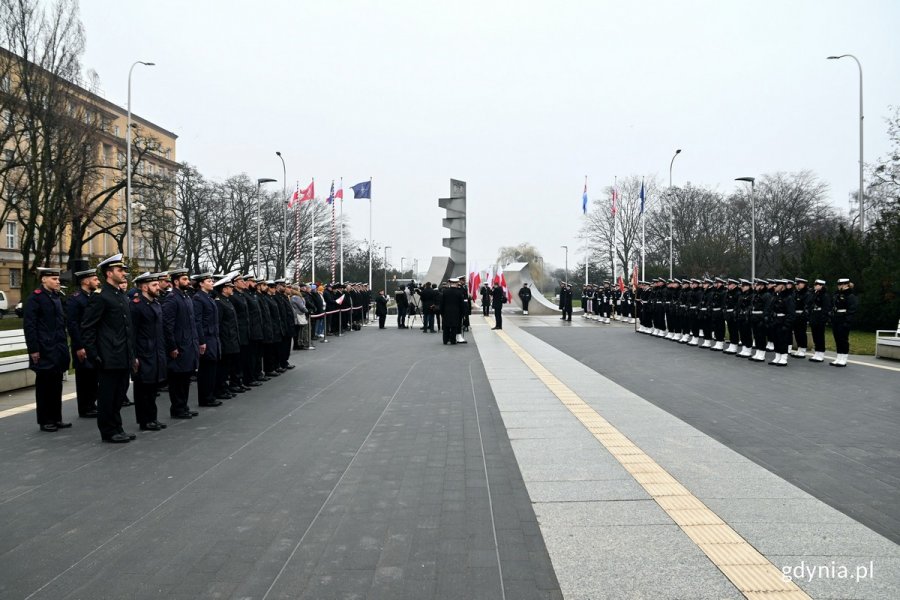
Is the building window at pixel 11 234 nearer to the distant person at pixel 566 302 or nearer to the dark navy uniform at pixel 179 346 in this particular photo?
the distant person at pixel 566 302

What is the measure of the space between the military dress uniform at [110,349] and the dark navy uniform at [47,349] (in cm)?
93

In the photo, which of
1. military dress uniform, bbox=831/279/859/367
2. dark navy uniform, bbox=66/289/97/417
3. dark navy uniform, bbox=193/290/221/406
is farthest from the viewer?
military dress uniform, bbox=831/279/859/367

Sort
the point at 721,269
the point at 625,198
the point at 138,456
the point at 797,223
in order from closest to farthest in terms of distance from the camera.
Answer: the point at 138,456, the point at 721,269, the point at 797,223, the point at 625,198

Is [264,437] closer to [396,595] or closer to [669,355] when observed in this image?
[396,595]

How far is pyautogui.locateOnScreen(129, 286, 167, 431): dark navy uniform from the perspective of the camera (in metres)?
8.42

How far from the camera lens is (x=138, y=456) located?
23.1ft

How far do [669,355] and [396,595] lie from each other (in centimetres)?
1514

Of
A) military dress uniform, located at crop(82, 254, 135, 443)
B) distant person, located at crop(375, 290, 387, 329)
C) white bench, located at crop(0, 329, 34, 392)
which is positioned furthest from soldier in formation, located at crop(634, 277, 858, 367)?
white bench, located at crop(0, 329, 34, 392)

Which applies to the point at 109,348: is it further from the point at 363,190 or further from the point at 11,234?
the point at 11,234

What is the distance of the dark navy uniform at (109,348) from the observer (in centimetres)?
778

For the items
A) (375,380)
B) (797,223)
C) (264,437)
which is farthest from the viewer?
(797,223)

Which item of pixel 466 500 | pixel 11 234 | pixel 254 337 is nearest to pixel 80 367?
pixel 254 337

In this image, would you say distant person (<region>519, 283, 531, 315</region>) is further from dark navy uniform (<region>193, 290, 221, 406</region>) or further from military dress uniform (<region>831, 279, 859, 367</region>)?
dark navy uniform (<region>193, 290, 221, 406</region>)

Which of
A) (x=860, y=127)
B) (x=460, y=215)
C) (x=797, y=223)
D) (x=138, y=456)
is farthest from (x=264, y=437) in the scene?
(x=797, y=223)
